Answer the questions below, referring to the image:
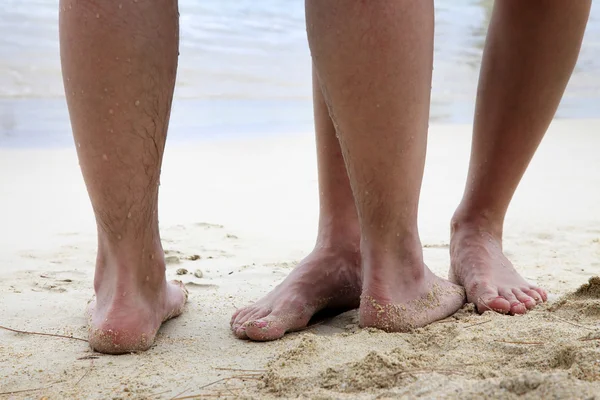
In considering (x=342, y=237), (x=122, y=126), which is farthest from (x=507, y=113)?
(x=122, y=126)

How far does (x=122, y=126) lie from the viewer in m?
1.23

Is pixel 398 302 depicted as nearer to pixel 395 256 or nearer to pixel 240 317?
pixel 395 256

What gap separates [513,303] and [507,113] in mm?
448

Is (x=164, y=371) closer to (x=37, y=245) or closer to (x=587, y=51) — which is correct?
(x=37, y=245)

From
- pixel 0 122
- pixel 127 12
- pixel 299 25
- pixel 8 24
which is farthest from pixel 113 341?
pixel 299 25

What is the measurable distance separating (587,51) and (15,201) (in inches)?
267

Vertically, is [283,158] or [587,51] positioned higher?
[587,51]

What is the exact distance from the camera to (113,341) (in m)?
1.28

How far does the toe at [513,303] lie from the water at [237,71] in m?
3.23

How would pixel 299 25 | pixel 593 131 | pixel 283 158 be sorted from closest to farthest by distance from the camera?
pixel 283 158 < pixel 593 131 < pixel 299 25

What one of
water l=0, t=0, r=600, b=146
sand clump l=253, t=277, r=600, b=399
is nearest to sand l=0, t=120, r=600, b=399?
sand clump l=253, t=277, r=600, b=399

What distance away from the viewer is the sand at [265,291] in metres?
1.03

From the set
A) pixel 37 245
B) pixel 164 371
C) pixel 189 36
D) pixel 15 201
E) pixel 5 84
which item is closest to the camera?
pixel 164 371

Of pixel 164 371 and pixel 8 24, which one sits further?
pixel 8 24
